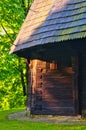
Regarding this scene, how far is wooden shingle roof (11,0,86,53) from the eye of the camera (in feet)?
42.6

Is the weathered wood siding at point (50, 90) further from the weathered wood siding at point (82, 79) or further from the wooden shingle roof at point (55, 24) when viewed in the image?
the wooden shingle roof at point (55, 24)

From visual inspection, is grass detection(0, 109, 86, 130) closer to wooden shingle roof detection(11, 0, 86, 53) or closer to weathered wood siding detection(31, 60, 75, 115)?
weathered wood siding detection(31, 60, 75, 115)

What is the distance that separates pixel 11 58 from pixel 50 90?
12220 mm

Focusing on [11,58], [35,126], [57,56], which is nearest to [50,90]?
[57,56]

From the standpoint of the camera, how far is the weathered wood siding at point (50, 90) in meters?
14.5

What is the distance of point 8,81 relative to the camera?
106 feet

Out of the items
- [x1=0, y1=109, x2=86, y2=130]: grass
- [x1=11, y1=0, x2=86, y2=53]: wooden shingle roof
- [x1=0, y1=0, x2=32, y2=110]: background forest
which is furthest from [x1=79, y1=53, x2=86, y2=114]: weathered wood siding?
[x1=0, y1=0, x2=32, y2=110]: background forest

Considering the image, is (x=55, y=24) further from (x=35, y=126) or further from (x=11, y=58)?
(x=11, y=58)

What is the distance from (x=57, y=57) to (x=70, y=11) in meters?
1.96

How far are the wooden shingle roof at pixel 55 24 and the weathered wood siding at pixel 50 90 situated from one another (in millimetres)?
1221

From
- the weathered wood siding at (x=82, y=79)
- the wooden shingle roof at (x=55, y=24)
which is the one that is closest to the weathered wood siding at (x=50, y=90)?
the weathered wood siding at (x=82, y=79)

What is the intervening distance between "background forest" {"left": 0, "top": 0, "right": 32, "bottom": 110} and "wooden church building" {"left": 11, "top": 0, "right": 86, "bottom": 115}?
1042cm

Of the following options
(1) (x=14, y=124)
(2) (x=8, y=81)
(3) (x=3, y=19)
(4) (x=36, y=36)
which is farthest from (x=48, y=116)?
(2) (x=8, y=81)

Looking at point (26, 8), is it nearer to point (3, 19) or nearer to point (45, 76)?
point (3, 19)
